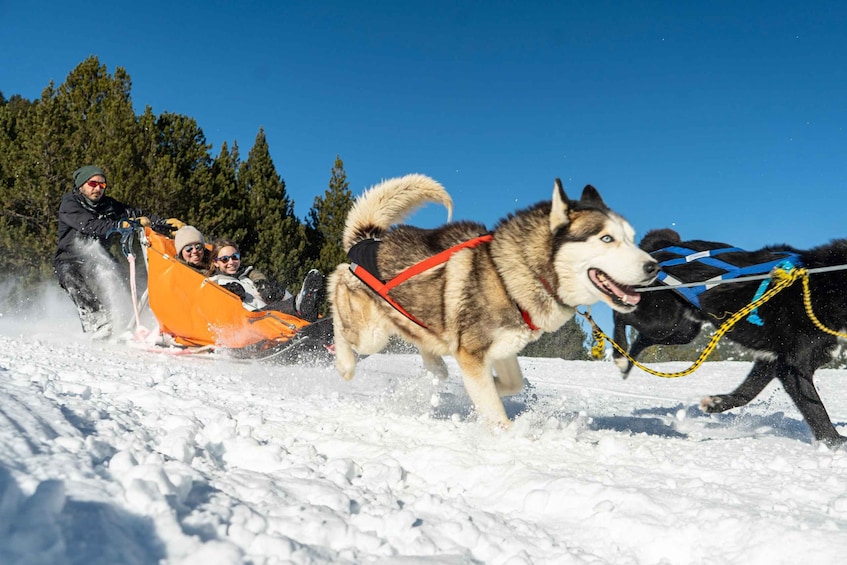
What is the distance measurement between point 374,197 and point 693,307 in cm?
265

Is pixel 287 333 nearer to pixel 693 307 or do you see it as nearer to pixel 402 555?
pixel 693 307

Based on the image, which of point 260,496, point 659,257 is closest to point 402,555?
point 260,496

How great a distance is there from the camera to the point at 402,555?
1.58 metres

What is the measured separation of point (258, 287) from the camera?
7.36 metres

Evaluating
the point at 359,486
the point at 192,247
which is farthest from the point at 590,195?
the point at 192,247

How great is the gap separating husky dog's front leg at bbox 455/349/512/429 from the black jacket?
532 centimetres

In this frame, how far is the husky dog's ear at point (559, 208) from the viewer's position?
3.46 metres

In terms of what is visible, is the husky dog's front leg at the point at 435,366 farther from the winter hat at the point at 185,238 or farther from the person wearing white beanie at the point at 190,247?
the winter hat at the point at 185,238

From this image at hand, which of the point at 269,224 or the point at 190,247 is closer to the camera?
the point at 190,247

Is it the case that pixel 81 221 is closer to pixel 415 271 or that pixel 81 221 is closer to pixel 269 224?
pixel 415 271

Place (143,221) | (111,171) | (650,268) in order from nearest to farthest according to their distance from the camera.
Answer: (650,268) → (143,221) → (111,171)

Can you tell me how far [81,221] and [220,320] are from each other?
2159mm

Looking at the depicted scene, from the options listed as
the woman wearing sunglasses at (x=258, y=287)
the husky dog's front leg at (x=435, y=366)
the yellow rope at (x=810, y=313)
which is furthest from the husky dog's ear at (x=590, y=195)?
the woman wearing sunglasses at (x=258, y=287)

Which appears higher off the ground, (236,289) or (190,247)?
(190,247)
